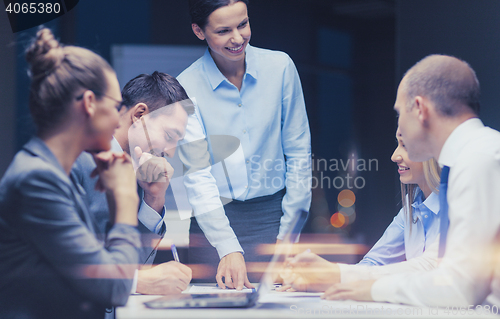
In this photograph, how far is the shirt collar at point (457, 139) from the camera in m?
1.24

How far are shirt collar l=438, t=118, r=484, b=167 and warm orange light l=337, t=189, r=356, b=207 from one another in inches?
53.8

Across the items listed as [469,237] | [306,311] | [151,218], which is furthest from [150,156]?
[469,237]

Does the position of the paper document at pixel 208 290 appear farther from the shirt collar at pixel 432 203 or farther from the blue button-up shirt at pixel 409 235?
the shirt collar at pixel 432 203

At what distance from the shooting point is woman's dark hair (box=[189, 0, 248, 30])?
78.3 inches

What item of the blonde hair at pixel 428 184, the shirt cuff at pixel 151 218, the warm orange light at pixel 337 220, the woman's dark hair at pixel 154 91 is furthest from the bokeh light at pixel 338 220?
the shirt cuff at pixel 151 218

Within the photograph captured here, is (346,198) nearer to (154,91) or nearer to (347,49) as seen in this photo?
(347,49)

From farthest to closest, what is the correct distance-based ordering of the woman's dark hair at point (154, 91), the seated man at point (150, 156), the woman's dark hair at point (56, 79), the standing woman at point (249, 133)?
the standing woman at point (249, 133), the woman's dark hair at point (154, 91), the seated man at point (150, 156), the woman's dark hair at point (56, 79)

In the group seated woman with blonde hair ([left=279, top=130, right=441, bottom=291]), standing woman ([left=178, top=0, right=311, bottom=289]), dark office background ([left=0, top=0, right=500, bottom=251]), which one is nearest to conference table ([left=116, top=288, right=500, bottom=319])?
seated woman with blonde hair ([left=279, top=130, right=441, bottom=291])

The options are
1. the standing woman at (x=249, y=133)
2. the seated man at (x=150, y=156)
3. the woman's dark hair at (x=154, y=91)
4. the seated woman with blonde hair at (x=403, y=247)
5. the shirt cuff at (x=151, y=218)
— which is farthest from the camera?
the standing woman at (x=249, y=133)

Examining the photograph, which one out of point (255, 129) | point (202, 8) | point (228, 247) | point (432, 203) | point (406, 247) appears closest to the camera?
A: point (432, 203)

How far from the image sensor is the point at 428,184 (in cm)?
168

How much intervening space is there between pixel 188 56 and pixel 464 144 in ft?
4.95

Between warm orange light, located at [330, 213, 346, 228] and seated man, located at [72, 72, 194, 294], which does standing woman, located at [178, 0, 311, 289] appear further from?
warm orange light, located at [330, 213, 346, 228]

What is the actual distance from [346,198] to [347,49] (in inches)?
39.9
